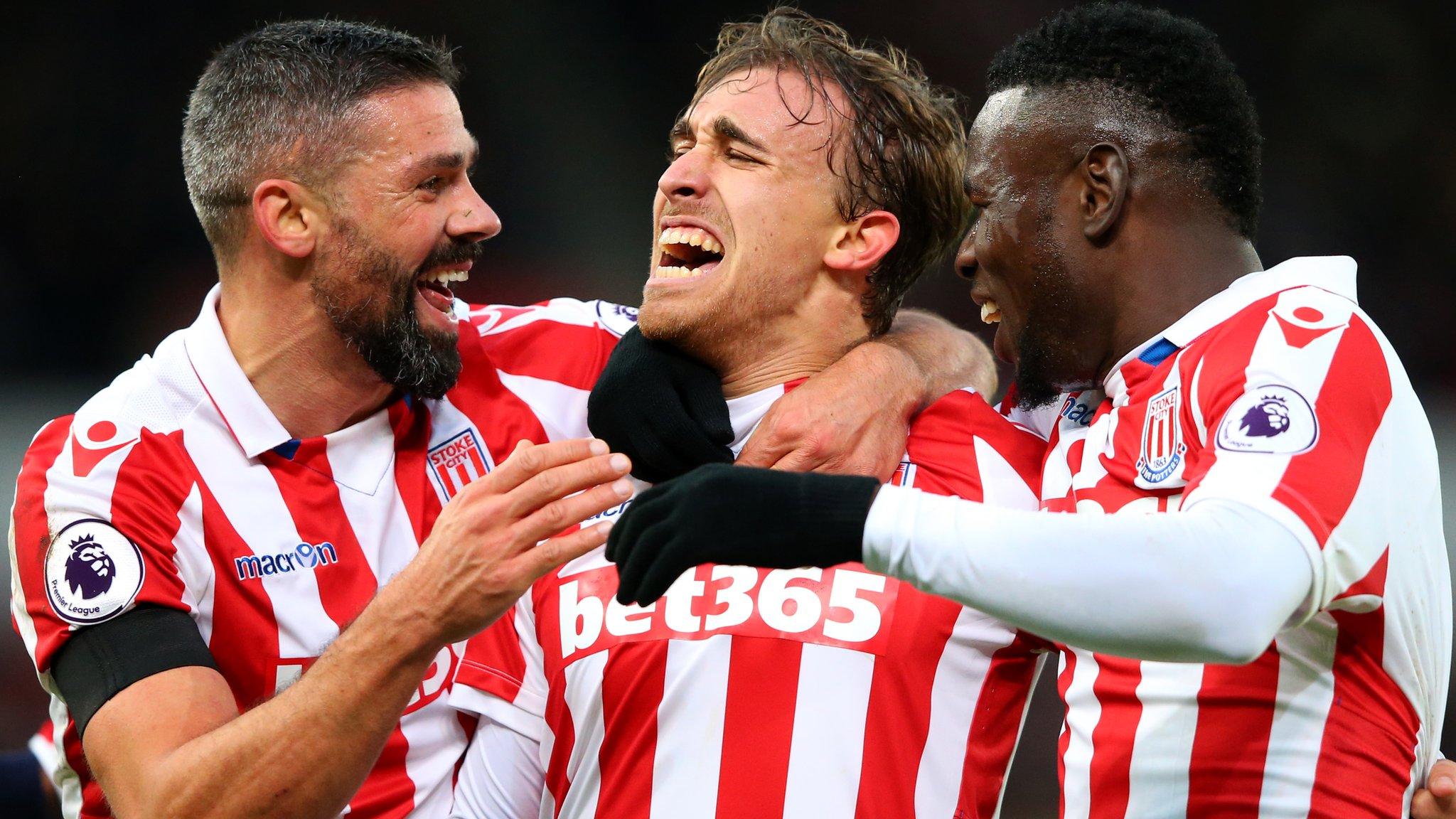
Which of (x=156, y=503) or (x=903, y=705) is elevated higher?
(x=156, y=503)

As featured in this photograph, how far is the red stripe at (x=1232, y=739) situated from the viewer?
2.04m

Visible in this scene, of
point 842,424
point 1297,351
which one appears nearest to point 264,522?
point 842,424

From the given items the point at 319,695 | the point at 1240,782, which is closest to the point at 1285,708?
the point at 1240,782

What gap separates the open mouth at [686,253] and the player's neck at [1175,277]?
84 centimetres

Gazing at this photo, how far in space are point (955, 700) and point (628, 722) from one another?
0.57 metres

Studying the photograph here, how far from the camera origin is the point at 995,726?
240 centimetres

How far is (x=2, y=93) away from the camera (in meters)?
6.65

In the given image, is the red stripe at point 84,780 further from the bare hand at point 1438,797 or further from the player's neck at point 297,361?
the bare hand at point 1438,797

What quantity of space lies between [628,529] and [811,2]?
5.96 meters

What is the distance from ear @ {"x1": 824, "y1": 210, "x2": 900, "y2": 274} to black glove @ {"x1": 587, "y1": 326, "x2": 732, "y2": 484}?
15.8 inches

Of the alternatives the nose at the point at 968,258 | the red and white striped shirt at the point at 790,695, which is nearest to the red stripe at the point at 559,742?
the red and white striped shirt at the point at 790,695

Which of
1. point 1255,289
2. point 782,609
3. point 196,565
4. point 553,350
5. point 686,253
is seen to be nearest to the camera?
point 1255,289

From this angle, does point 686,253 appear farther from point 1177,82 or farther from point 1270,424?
point 1270,424

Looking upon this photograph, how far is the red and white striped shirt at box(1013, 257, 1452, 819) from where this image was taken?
1.80 metres
